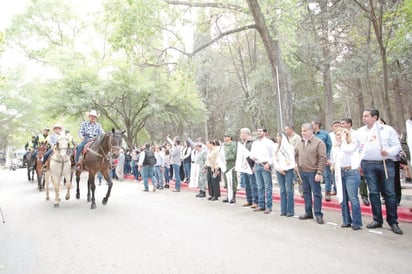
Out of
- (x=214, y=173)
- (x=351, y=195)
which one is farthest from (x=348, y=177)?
(x=214, y=173)

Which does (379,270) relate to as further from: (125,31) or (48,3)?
(48,3)

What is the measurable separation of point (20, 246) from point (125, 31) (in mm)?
10451

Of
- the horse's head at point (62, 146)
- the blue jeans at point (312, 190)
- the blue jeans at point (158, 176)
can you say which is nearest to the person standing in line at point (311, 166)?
the blue jeans at point (312, 190)

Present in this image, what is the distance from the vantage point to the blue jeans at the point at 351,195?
6.48 metres

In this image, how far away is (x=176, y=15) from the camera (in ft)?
49.2

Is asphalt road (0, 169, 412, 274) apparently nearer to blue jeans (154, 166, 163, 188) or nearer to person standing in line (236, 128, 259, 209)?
person standing in line (236, 128, 259, 209)

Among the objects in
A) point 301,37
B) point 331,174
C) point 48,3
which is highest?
point 48,3

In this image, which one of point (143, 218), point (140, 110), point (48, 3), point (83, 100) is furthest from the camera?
point (48, 3)

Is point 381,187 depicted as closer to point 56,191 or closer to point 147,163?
point 56,191

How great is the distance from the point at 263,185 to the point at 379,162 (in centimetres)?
326

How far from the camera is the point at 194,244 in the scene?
19.2 feet

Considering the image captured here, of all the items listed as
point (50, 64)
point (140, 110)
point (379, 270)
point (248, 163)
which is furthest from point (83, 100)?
point (379, 270)

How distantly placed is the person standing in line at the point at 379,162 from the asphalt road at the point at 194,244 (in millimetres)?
376

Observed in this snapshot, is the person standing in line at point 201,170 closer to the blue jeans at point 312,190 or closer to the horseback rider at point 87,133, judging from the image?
the horseback rider at point 87,133
